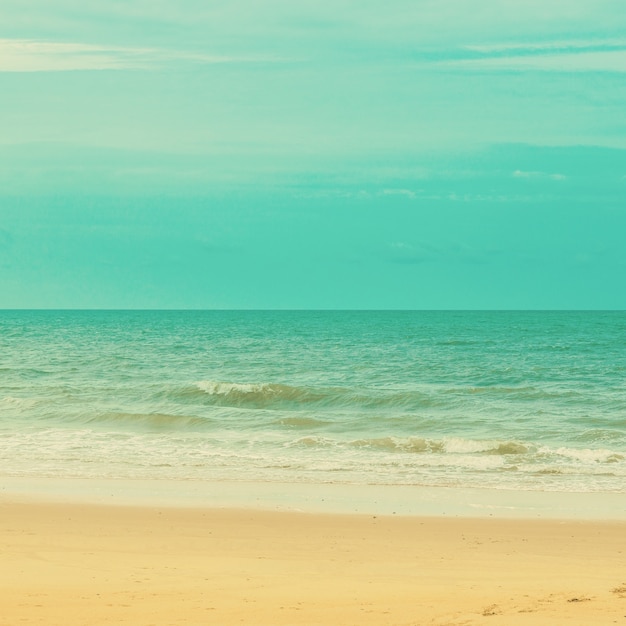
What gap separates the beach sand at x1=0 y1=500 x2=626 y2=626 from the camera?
750 cm

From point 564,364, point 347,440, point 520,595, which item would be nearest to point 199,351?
point 564,364

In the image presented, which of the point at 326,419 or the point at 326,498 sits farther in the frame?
the point at 326,419

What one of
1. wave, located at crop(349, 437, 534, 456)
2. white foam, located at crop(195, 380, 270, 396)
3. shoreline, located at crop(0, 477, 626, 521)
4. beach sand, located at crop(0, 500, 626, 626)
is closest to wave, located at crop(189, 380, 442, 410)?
white foam, located at crop(195, 380, 270, 396)

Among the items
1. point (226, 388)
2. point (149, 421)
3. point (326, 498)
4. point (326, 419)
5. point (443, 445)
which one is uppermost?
point (326, 498)

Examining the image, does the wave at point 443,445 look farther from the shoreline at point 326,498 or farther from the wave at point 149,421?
the wave at point 149,421

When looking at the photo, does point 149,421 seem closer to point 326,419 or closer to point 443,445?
point 326,419

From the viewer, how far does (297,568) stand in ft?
31.4

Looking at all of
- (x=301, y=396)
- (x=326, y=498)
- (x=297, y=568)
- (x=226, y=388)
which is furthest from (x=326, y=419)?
(x=297, y=568)

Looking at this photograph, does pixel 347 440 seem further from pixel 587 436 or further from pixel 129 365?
pixel 129 365

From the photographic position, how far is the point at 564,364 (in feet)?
153

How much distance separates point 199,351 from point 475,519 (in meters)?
49.4

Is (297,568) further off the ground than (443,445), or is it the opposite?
(297,568)

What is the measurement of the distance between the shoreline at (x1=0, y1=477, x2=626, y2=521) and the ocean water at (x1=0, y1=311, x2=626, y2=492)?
2.23 ft

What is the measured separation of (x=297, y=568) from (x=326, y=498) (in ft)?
14.7
